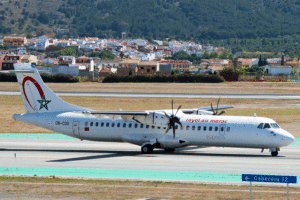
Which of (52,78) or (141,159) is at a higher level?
(52,78)

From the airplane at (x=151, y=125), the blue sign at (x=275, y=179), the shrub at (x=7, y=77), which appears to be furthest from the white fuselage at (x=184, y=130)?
the shrub at (x=7, y=77)

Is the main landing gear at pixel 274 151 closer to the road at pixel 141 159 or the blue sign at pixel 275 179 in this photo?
the road at pixel 141 159

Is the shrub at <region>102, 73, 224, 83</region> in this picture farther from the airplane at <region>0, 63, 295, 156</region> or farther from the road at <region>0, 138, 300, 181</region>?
the airplane at <region>0, 63, 295, 156</region>

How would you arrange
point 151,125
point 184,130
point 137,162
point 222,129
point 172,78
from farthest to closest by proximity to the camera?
point 172,78
point 151,125
point 184,130
point 222,129
point 137,162

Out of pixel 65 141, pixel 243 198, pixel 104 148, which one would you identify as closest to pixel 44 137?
pixel 65 141

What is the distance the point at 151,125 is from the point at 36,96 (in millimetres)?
9903

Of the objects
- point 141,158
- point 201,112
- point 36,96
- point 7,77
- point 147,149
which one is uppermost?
point 36,96

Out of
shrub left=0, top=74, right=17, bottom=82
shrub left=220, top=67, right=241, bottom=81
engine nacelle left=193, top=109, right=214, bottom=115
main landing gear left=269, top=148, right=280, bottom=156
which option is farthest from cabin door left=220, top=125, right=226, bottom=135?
shrub left=0, top=74, right=17, bottom=82

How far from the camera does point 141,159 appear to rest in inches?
1336

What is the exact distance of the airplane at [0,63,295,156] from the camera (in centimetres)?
3478

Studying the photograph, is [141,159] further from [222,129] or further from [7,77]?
[7,77]

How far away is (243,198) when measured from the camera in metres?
22.8

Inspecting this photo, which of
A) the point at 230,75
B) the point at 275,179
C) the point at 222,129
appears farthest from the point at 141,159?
the point at 230,75

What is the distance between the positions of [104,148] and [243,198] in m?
19.2
